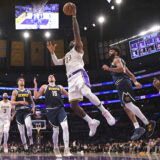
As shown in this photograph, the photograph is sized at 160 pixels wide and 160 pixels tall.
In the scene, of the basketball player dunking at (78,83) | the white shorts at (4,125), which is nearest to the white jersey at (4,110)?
the white shorts at (4,125)

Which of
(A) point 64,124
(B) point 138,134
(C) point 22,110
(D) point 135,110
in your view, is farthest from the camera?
(C) point 22,110

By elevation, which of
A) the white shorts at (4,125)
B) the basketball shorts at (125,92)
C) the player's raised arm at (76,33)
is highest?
the player's raised arm at (76,33)

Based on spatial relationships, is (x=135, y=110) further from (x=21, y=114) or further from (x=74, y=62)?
(x=21, y=114)

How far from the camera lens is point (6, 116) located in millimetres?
9516

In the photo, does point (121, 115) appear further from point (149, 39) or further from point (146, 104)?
point (149, 39)

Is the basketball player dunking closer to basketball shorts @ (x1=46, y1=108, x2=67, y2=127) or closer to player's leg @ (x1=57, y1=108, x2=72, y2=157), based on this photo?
player's leg @ (x1=57, y1=108, x2=72, y2=157)

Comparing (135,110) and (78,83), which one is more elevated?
(78,83)

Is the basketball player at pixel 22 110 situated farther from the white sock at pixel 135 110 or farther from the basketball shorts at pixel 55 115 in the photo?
the white sock at pixel 135 110

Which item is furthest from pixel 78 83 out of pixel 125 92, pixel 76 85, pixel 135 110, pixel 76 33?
pixel 135 110

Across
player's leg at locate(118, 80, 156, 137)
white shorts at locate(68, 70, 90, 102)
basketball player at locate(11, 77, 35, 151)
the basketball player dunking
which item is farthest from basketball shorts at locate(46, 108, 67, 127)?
player's leg at locate(118, 80, 156, 137)

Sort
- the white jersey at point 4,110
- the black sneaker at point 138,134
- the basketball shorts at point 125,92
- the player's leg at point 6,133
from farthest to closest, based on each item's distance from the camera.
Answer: the white jersey at point 4,110, the player's leg at point 6,133, the basketball shorts at point 125,92, the black sneaker at point 138,134

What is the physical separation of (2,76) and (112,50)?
1353 inches

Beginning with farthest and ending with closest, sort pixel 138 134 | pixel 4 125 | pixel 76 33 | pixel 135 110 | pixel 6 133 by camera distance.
Answer: 1. pixel 4 125
2. pixel 6 133
3. pixel 135 110
4. pixel 138 134
5. pixel 76 33

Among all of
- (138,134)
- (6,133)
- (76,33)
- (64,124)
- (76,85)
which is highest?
(76,33)
